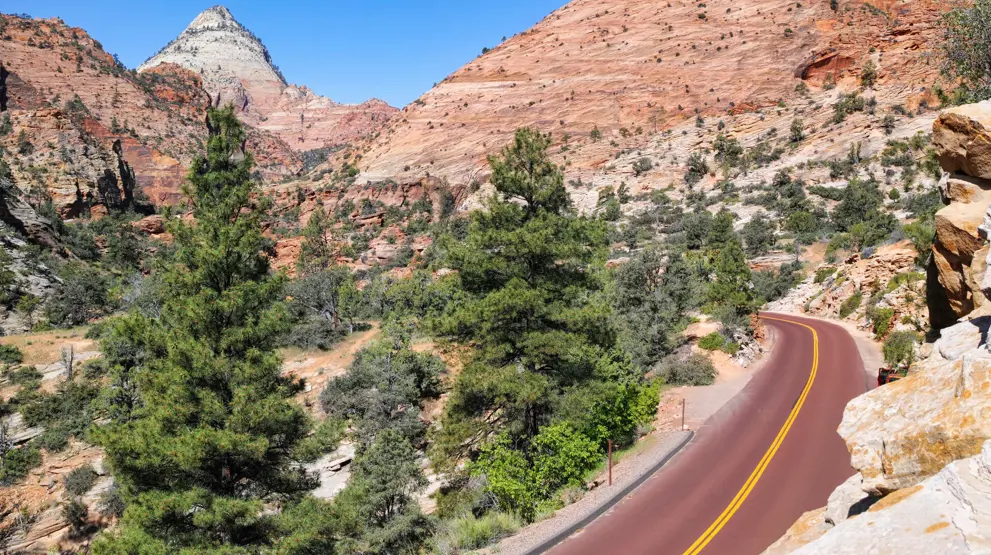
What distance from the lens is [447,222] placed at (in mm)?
62469

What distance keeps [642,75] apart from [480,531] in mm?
77637

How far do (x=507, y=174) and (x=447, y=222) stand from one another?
49573mm

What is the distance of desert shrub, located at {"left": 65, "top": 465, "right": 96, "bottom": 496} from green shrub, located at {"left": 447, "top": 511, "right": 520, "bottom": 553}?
18.5 meters

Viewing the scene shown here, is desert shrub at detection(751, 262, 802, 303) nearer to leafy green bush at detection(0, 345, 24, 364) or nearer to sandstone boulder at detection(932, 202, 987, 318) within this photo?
sandstone boulder at detection(932, 202, 987, 318)

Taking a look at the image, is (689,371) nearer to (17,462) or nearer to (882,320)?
(882,320)

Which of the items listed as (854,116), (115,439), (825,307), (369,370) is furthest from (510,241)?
(854,116)

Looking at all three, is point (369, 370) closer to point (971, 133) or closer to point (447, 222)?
point (971, 133)

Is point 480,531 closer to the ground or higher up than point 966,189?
closer to the ground

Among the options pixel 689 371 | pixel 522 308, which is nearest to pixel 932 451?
pixel 522 308

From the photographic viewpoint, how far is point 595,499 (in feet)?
36.1

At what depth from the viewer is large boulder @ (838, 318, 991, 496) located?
324 centimetres

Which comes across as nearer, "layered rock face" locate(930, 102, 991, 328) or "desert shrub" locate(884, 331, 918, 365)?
"layered rock face" locate(930, 102, 991, 328)

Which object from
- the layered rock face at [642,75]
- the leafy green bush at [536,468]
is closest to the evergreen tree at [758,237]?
the layered rock face at [642,75]

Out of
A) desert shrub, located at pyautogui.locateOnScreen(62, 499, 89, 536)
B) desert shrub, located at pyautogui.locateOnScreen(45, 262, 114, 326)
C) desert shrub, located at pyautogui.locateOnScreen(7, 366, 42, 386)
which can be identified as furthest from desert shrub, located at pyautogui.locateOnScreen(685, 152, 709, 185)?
desert shrub, located at pyautogui.locateOnScreen(7, 366, 42, 386)
